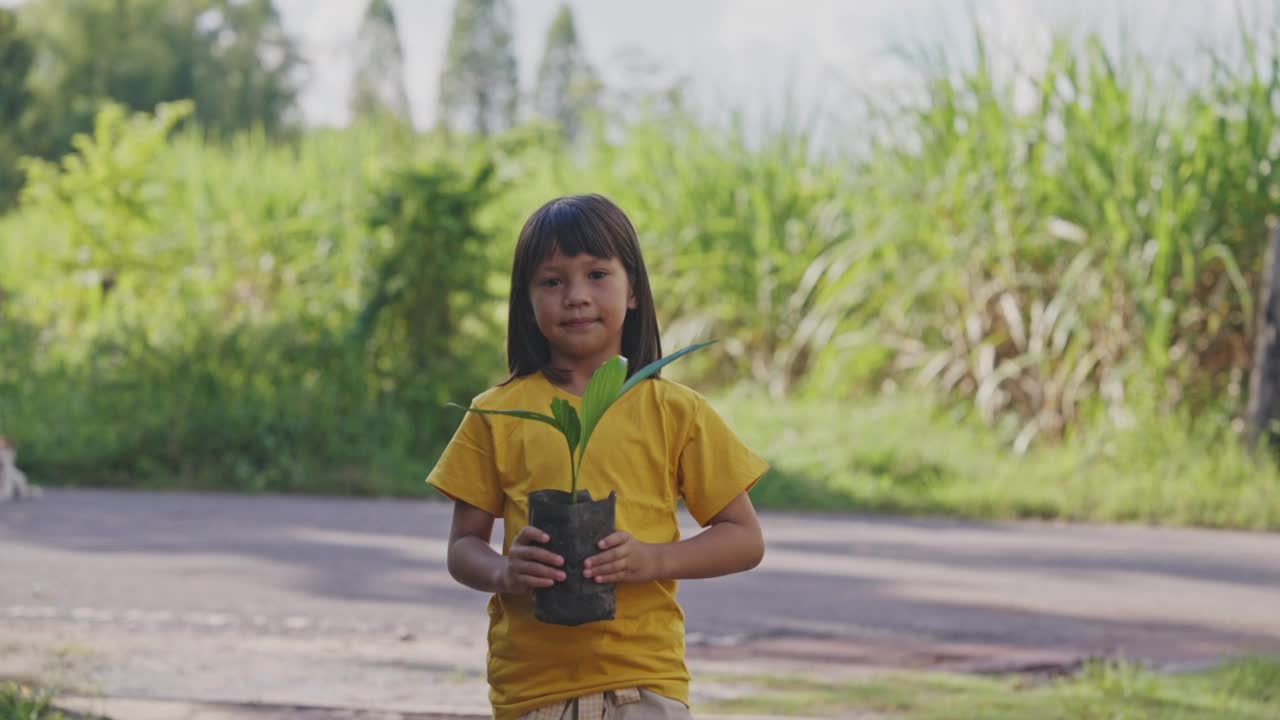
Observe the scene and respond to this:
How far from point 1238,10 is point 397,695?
23.9 ft

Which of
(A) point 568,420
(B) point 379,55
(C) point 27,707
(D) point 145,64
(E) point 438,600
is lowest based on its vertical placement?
(E) point 438,600

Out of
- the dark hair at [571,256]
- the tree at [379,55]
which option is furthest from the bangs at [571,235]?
the tree at [379,55]

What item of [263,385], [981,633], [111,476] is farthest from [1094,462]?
[111,476]

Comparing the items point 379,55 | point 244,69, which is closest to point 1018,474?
point 244,69

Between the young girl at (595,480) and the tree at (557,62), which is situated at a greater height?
the tree at (557,62)

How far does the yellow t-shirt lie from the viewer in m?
2.36

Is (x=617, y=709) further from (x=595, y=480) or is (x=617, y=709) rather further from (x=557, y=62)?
(x=557, y=62)

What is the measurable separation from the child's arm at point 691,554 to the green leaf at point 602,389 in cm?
A: 14

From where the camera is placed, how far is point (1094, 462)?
884 cm

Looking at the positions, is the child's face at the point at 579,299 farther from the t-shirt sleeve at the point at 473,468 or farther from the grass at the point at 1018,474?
the grass at the point at 1018,474

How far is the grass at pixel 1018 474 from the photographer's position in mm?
8148

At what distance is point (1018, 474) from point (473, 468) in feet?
21.8

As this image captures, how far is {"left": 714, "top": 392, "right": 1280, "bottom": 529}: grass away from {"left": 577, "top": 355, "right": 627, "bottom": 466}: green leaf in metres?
6.40

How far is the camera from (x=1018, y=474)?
876 centimetres
